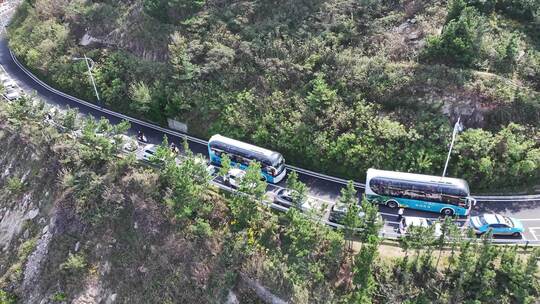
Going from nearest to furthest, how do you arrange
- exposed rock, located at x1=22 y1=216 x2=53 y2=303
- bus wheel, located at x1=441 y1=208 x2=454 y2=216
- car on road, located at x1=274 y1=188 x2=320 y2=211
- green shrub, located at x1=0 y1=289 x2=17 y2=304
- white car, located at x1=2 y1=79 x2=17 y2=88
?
bus wheel, located at x1=441 y1=208 x2=454 y2=216
car on road, located at x1=274 y1=188 x2=320 y2=211
green shrub, located at x1=0 y1=289 x2=17 y2=304
exposed rock, located at x1=22 y1=216 x2=53 y2=303
white car, located at x1=2 y1=79 x2=17 y2=88

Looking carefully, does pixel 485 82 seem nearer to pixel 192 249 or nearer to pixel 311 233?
pixel 311 233

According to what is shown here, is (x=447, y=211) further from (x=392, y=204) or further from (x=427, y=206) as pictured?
(x=392, y=204)

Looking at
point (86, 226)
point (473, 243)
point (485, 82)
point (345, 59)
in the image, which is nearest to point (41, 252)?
point (86, 226)

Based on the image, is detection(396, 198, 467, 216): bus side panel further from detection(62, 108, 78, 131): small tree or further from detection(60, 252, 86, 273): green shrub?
detection(62, 108, 78, 131): small tree

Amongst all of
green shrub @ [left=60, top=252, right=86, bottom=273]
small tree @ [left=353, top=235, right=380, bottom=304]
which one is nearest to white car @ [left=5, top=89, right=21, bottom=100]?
green shrub @ [left=60, top=252, right=86, bottom=273]

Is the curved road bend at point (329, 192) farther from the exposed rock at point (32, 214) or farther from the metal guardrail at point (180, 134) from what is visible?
the exposed rock at point (32, 214)

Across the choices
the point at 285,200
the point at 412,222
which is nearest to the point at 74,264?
the point at 285,200
